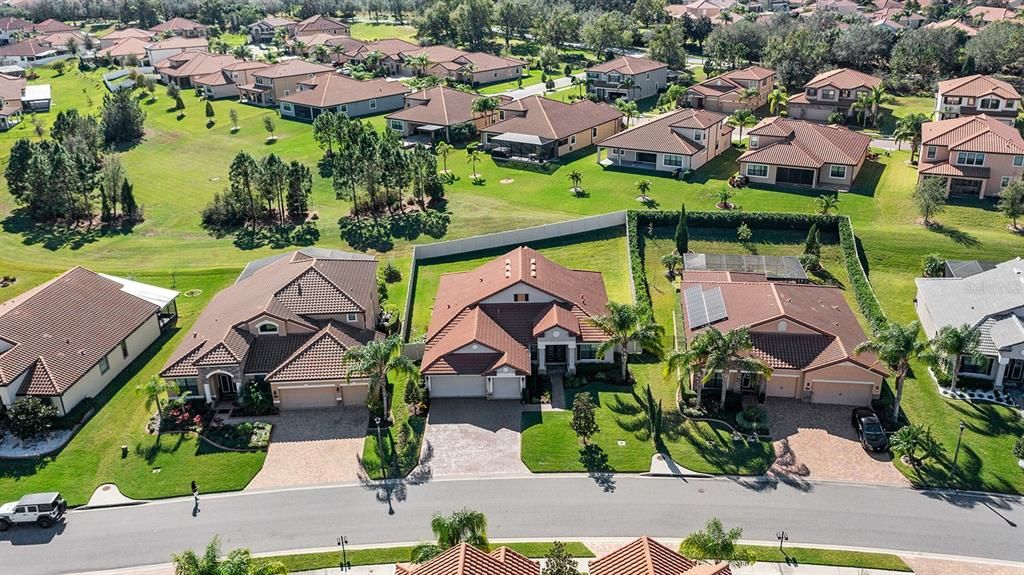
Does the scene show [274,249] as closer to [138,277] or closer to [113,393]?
[138,277]

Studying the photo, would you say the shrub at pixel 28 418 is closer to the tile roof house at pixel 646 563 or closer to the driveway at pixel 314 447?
the driveway at pixel 314 447

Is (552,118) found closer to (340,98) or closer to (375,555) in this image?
(340,98)

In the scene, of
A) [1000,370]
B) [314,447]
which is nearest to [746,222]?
[1000,370]

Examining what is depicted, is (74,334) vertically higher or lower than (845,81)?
lower

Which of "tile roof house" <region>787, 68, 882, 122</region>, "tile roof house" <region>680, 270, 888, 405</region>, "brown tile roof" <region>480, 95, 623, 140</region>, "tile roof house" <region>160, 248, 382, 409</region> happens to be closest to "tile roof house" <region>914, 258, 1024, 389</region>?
"tile roof house" <region>680, 270, 888, 405</region>

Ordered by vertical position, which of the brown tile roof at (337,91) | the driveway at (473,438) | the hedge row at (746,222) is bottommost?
the driveway at (473,438)

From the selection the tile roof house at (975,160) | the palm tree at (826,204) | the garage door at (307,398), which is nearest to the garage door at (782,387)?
the garage door at (307,398)

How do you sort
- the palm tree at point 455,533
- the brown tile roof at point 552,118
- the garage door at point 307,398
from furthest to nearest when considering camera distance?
the brown tile roof at point 552,118, the garage door at point 307,398, the palm tree at point 455,533
